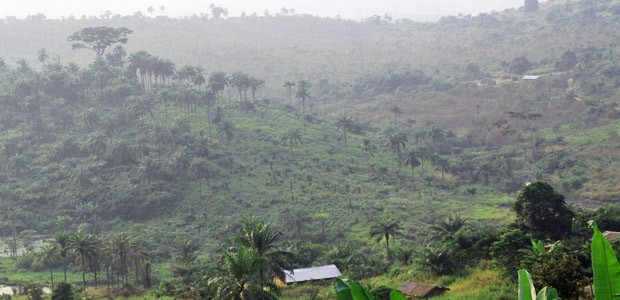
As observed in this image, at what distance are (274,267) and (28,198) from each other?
180 ft

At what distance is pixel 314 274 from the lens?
62.0 meters

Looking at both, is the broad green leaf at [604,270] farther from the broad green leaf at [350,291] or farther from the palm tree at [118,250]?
the palm tree at [118,250]

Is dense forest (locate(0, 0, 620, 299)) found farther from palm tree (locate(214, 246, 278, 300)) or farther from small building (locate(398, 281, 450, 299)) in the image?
small building (locate(398, 281, 450, 299))

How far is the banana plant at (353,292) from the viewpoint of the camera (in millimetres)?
14318

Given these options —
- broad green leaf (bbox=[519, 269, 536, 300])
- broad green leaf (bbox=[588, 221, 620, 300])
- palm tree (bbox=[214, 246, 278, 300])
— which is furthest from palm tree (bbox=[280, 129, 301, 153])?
broad green leaf (bbox=[588, 221, 620, 300])

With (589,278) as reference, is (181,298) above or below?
below

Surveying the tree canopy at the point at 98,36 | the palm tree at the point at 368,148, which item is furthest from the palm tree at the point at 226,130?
the tree canopy at the point at 98,36

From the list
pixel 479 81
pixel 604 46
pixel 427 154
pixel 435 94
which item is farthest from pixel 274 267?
pixel 604 46

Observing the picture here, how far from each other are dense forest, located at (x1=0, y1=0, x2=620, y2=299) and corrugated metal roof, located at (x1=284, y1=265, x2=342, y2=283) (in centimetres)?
138

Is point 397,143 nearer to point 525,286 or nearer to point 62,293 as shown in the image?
point 62,293

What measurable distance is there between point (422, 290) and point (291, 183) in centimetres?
5089

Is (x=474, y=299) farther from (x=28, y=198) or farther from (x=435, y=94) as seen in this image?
(x=435, y=94)

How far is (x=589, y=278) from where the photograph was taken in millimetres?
40469

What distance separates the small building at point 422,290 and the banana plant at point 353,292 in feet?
108
